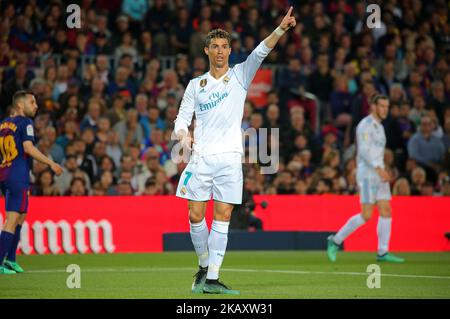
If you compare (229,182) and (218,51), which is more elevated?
(218,51)

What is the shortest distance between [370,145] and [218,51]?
20.1 ft

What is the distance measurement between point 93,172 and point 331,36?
712 cm

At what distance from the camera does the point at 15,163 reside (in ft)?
43.0

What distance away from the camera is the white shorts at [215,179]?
10320mm

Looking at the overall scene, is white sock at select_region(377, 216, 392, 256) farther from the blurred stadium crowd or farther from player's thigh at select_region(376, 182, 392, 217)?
the blurred stadium crowd

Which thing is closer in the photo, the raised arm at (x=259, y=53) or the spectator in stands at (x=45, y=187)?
the raised arm at (x=259, y=53)

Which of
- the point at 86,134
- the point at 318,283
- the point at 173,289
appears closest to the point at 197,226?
the point at 173,289

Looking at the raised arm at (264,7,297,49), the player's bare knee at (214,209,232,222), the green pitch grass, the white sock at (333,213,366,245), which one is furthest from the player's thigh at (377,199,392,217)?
the raised arm at (264,7,297,49)

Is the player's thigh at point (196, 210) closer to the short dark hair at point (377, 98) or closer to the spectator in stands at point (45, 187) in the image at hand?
the short dark hair at point (377, 98)

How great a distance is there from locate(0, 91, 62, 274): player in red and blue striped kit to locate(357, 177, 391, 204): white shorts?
5.34 m
